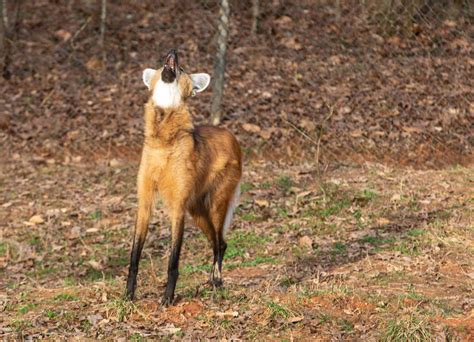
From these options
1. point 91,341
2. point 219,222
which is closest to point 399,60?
point 219,222

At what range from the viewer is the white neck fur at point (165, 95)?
4.55 m

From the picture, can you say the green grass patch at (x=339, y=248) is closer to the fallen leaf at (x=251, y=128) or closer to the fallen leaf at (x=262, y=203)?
the fallen leaf at (x=262, y=203)

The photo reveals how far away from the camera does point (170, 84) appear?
4547mm

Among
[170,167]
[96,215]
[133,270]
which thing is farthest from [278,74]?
[133,270]

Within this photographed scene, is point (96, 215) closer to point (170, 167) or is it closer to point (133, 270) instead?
point (133, 270)

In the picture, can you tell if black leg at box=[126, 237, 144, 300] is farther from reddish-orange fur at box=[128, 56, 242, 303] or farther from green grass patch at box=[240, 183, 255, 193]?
green grass patch at box=[240, 183, 255, 193]

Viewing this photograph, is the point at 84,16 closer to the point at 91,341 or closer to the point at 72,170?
the point at 72,170

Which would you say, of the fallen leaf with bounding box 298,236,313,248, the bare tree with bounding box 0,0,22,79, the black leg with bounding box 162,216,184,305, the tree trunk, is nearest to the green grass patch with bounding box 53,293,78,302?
the black leg with bounding box 162,216,184,305

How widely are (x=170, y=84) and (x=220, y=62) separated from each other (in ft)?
16.1

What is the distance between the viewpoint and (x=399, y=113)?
10414 mm

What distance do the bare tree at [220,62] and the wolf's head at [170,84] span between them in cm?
460

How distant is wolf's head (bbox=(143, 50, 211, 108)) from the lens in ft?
14.6

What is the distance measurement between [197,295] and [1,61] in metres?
8.24

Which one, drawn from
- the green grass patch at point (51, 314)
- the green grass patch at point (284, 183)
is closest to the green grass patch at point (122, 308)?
the green grass patch at point (51, 314)
